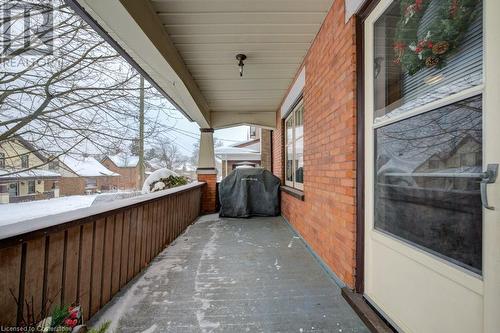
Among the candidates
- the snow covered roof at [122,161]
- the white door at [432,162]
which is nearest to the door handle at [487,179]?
the white door at [432,162]

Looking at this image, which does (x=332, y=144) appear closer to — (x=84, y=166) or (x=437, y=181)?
(x=437, y=181)

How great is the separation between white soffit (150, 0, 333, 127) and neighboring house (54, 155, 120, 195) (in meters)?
1.94

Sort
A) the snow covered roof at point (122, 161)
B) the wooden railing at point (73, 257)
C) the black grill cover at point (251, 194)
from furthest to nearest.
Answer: the black grill cover at point (251, 194) < the snow covered roof at point (122, 161) < the wooden railing at point (73, 257)

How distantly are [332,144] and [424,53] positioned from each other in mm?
1100

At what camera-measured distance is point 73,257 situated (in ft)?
4.92

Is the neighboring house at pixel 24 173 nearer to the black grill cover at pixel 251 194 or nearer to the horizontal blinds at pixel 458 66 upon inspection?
the horizontal blinds at pixel 458 66

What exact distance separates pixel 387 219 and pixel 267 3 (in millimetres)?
2080

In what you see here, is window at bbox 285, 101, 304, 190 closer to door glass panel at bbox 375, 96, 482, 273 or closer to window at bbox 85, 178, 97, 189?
door glass panel at bbox 375, 96, 482, 273

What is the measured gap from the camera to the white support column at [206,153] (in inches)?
235

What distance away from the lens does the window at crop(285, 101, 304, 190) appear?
13.1 ft

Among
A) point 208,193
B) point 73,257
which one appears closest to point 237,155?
point 208,193

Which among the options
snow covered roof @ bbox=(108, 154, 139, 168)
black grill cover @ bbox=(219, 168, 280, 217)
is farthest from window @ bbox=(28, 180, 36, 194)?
black grill cover @ bbox=(219, 168, 280, 217)

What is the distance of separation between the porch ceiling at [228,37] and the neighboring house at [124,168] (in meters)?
1.57

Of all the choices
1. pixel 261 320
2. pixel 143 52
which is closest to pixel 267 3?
pixel 143 52
